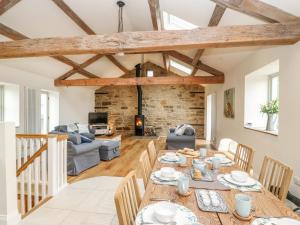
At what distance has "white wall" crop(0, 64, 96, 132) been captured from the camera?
191 inches

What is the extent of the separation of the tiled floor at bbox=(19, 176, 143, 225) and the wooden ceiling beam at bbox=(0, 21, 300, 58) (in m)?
2.14

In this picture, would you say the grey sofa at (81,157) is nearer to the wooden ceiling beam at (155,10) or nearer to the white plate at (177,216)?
the wooden ceiling beam at (155,10)

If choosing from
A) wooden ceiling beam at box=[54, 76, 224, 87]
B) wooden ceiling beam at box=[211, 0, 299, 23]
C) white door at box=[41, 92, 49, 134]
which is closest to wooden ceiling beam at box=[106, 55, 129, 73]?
wooden ceiling beam at box=[54, 76, 224, 87]

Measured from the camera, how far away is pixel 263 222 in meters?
1.02

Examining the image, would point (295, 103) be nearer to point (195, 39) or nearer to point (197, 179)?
point (195, 39)

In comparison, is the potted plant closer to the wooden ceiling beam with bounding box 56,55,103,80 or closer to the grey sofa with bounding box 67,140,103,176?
the grey sofa with bounding box 67,140,103,176

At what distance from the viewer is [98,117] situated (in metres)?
8.75

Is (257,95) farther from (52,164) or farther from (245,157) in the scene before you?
(52,164)

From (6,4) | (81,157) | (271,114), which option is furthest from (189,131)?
(6,4)

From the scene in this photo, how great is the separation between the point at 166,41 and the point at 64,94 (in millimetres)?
5570

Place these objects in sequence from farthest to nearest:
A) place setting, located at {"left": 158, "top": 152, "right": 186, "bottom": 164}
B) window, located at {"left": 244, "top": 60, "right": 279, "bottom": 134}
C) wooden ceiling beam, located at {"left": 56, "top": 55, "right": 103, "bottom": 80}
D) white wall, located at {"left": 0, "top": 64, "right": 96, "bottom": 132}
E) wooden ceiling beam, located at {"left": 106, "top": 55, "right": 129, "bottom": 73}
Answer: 1. wooden ceiling beam, located at {"left": 106, "top": 55, "right": 129, "bottom": 73}
2. wooden ceiling beam, located at {"left": 56, "top": 55, "right": 103, "bottom": 80}
3. white wall, located at {"left": 0, "top": 64, "right": 96, "bottom": 132}
4. window, located at {"left": 244, "top": 60, "right": 279, "bottom": 134}
5. place setting, located at {"left": 158, "top": 152, "right": 186, "bottom": 164}

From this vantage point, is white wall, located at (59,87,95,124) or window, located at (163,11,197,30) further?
white wall, located at (59,87,95,124)

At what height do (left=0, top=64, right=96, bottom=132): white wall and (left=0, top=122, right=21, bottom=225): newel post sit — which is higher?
(left=0, top=64, right=96, bottom=132): white wall

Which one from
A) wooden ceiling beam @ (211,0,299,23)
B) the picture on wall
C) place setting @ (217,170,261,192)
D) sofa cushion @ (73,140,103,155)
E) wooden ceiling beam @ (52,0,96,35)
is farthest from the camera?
the picture on wall
